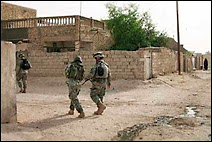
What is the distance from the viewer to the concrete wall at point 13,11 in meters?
23.3

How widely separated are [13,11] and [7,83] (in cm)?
2021

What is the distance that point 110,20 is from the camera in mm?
22391

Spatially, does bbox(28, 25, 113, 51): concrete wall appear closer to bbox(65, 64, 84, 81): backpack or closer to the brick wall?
the brick wall

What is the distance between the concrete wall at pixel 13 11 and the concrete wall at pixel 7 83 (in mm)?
18394

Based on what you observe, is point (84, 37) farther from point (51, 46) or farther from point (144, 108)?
point (144, 108)

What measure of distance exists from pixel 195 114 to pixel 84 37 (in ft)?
42.7

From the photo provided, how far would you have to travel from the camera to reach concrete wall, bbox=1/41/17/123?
554cm

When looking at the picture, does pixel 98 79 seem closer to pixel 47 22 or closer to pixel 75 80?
pixel 75 80

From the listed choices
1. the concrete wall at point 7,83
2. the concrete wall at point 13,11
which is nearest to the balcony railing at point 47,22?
the concrete wall at point 13,11

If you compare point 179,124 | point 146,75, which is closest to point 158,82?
point 146,75

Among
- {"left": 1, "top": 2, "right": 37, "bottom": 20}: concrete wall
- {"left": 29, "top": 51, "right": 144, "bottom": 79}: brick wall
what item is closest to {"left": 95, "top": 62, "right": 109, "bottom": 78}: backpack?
{"left": 29, "top": 51, "right": 144, "bottom": 79}: brick wall

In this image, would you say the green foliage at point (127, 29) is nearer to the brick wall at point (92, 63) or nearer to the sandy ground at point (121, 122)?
the brick wall at point (92, 63)

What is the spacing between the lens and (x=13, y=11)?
2444cm

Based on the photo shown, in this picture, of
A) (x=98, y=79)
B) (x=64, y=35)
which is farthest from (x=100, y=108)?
(x=64, y=35)
